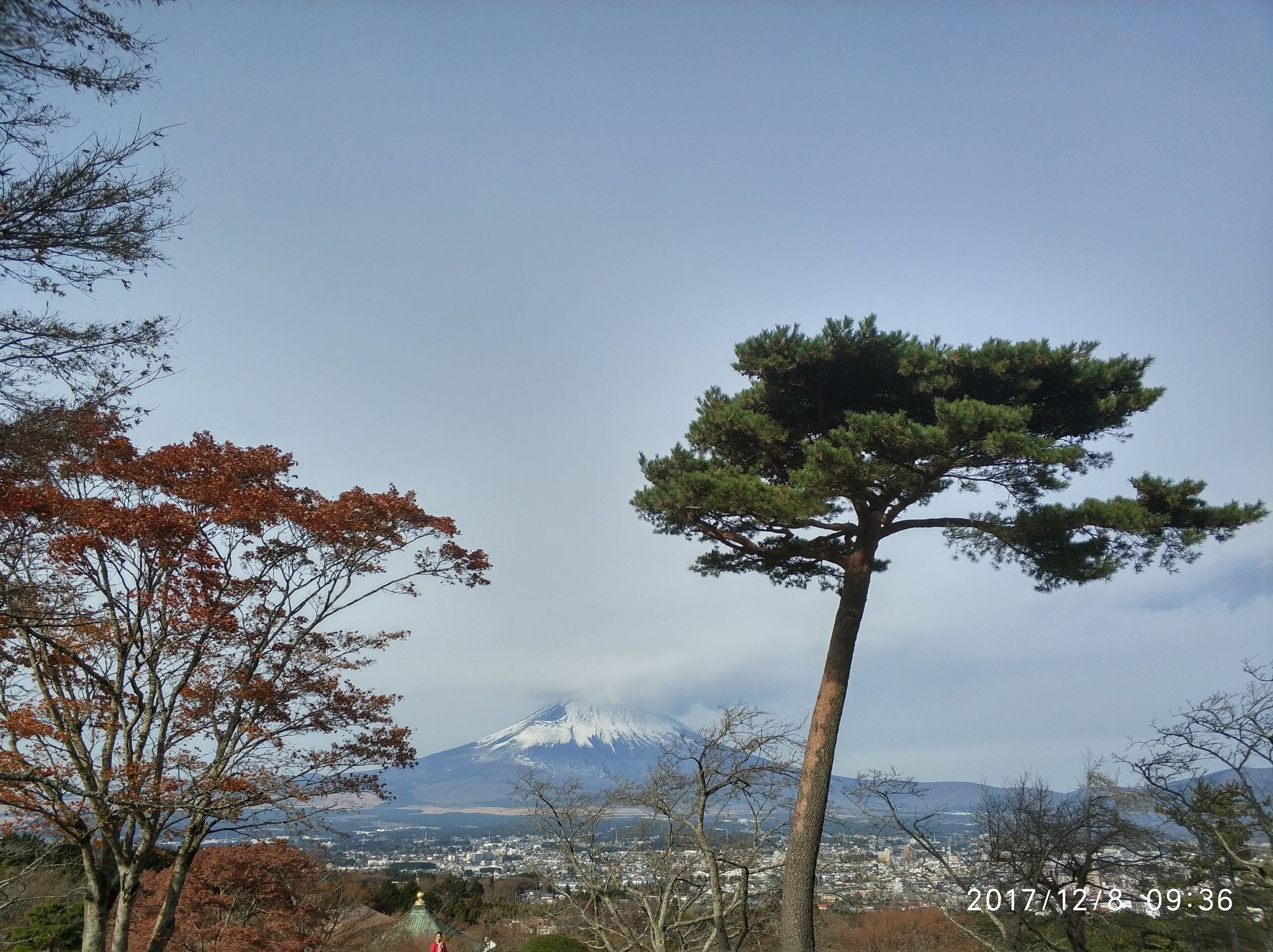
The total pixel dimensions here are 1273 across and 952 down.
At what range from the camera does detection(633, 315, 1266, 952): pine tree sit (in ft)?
24.1

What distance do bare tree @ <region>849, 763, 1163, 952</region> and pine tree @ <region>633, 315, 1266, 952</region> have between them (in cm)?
337

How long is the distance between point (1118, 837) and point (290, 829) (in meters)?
10.6

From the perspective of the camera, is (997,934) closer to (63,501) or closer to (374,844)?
(63,501)

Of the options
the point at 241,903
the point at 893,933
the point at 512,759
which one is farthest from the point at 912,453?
the point at 512,759

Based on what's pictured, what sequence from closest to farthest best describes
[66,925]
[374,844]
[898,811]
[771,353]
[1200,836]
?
1. [1200,836]
2. [771,353]
3. [898,811]
4. [66,925]
5. [374,844]

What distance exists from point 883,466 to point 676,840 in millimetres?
6032

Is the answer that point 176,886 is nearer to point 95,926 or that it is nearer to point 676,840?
point 95,926

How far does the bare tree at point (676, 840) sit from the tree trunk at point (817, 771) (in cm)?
40

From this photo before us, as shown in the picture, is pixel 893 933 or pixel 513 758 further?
pixel 513 758

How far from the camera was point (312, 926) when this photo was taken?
15461 mm

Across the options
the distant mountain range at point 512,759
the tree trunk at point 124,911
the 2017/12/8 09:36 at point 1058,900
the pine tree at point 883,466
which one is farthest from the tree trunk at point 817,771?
the distant mountain range at point 512,759

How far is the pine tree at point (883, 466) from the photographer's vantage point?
24.1 feet

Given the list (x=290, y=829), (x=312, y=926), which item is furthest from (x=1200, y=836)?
(x=312, y=926)

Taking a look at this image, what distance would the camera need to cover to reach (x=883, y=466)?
298 inches
